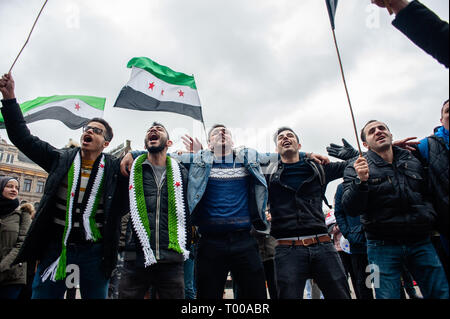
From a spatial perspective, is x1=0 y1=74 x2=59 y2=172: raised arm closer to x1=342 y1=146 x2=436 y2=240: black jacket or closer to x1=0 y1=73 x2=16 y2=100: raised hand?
x1=0 y1=73 x2=16 y2=100: raised hand

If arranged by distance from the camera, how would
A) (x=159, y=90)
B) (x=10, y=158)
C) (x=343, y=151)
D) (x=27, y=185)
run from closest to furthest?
1. (x=343, y=151)
2. (x=159, y=90)
3. (x=10, y=158)
4. (x=27, y=185)

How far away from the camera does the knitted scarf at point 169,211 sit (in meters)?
2.60

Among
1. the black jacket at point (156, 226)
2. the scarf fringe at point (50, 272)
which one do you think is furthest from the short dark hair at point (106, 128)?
the scarf fringe at point (50, 272)

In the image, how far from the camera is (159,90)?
6.59 m

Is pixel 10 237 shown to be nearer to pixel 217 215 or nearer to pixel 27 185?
pixel 217 215

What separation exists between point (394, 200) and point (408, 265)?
56cm

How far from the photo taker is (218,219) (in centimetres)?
288

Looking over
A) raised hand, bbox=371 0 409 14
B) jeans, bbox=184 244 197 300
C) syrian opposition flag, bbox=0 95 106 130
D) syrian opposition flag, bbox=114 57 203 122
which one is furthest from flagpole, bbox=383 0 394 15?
syrian opposition flag, bbox=0 95 106 130

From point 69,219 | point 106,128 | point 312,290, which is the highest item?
point 106,128

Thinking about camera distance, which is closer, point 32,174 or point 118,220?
point 118,220

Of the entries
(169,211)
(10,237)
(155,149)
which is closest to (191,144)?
(155,149)

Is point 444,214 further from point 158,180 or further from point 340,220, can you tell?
point 158,180
